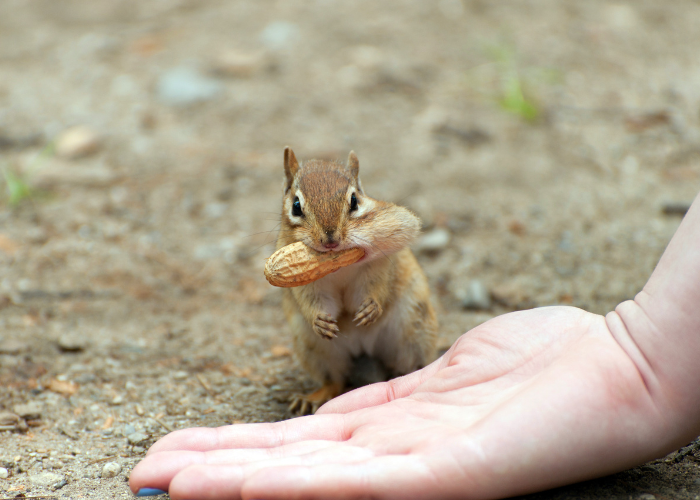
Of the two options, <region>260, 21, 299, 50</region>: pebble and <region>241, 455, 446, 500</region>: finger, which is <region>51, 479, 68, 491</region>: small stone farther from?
<region>260, 21, 299, 50</region>: pebble

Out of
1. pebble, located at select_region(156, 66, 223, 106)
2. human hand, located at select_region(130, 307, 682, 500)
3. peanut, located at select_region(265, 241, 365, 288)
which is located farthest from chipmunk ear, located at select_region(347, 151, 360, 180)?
pebble, located at select_region(156, 66, 223, 106)

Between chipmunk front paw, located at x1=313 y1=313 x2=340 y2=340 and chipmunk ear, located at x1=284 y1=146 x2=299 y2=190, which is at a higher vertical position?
chipmunk ear, located at x1=284 y1=146 x2=299 y2=190

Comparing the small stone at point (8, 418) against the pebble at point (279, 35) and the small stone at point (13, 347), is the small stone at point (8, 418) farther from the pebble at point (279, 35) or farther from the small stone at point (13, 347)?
the pebble at point (279, 35)

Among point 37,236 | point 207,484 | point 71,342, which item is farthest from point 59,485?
point 37,236

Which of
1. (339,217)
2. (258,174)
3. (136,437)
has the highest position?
(339,217)

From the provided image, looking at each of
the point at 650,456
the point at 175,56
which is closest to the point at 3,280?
the point at 175,56

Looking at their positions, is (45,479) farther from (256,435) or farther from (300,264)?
(300,264)

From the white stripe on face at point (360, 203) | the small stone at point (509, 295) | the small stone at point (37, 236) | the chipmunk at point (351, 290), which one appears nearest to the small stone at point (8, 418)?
the chipmunk at point (351, 290)
